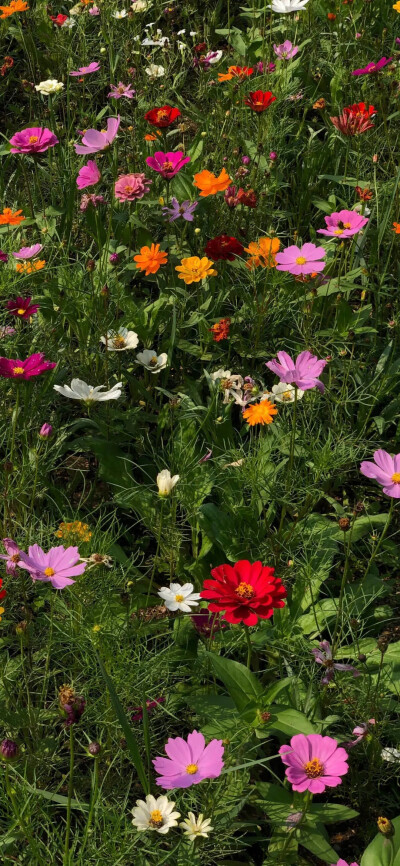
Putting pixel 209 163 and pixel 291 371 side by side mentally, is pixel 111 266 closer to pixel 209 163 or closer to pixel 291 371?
pixel 209 163

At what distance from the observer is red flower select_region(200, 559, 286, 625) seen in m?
1.09

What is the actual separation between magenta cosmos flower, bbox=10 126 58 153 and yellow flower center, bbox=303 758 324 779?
4.37 ft

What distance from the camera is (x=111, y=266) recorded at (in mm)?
1942

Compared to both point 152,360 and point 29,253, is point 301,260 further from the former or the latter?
point 29,253

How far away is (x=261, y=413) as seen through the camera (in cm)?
150

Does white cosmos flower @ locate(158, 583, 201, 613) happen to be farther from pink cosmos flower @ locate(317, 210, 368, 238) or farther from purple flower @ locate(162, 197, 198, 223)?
purple flower @ locate(162, 197, 198, 223)

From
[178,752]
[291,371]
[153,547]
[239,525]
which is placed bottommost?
[153,547]

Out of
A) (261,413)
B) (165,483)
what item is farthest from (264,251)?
(165,483)

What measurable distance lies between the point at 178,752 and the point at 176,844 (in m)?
0.15

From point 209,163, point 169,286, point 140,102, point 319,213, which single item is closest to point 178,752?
point 169,286

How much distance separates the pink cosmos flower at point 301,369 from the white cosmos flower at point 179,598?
0.35 m

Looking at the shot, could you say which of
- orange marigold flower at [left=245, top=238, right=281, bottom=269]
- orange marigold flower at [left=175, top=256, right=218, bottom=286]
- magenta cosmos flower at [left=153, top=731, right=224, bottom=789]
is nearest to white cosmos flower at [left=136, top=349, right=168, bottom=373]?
orange marigold flower at [left=175, top=256, right=218, bottom=286]

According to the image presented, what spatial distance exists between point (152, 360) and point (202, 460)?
285 mm

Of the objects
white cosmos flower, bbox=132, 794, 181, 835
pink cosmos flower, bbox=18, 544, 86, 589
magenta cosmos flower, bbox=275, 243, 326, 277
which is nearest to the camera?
white cosmos flower, bbox=132, 794, 181, 835
